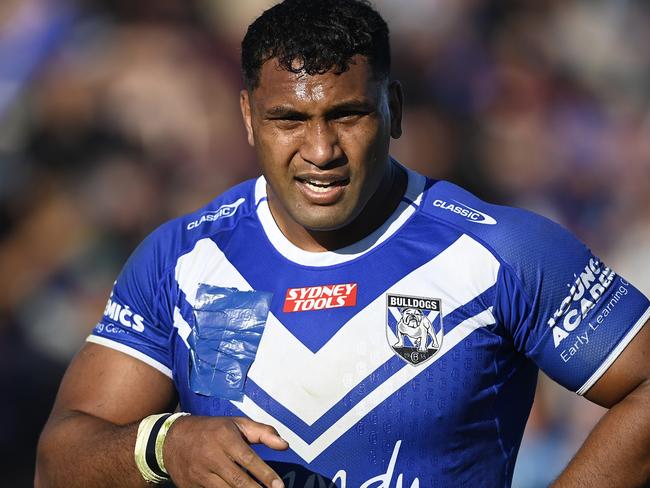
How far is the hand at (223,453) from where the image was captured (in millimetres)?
2803

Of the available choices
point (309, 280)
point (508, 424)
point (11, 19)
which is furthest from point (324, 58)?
point (11, 19)

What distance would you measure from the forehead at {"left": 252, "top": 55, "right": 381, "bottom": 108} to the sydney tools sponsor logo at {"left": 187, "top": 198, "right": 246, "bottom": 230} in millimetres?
489

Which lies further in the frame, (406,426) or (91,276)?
(91,276)

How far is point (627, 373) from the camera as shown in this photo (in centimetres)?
321

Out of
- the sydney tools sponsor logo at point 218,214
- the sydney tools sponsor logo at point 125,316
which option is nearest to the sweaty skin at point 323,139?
the sydney tools sponsor logo at point 218,214

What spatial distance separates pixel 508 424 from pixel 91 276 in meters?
3.52

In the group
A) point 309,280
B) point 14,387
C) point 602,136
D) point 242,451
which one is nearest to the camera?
point 242,451

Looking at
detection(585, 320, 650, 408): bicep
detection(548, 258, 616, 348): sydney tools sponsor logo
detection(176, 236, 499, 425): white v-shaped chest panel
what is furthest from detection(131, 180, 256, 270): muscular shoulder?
detection(585, 320, 650, 408): bicep

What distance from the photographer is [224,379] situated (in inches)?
132

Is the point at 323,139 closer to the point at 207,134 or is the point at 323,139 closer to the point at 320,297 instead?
the point at 320,297

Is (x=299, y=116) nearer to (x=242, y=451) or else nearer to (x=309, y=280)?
(x=309, y=280)

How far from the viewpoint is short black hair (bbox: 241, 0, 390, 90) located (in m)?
3.29

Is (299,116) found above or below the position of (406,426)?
above

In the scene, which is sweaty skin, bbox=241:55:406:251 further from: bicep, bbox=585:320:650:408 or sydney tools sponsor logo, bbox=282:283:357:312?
bicep, bbox=585:320:650:408
